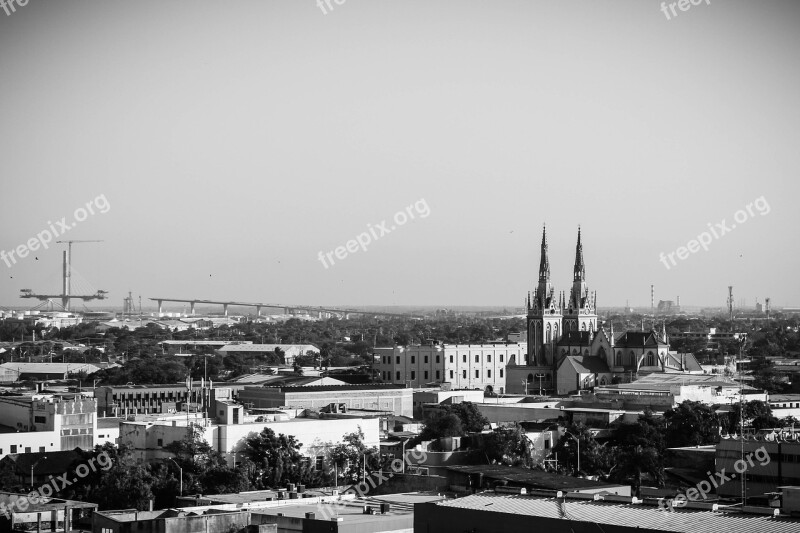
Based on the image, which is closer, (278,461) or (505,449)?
(278,461)

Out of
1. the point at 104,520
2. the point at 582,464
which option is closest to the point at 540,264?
the point at 582,464

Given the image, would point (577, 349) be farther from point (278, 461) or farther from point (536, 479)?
point (536, 479)

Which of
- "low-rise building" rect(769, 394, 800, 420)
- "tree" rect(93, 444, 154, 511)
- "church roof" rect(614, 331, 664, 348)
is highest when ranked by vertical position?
"church roof" rect(614, 331, 664, 348)

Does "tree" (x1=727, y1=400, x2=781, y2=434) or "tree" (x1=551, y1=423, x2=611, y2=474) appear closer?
"tree" (x1=551, y1=423, x2=611, y2=474)

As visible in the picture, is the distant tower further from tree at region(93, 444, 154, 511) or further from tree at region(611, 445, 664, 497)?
tree at region(93, 444, 154, 511)

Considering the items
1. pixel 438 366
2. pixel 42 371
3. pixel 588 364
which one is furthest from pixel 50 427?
pixel 42 371

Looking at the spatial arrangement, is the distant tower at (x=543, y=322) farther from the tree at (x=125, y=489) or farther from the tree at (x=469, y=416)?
the tree at (x=125, y=489)

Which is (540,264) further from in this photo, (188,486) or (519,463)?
(188,486)

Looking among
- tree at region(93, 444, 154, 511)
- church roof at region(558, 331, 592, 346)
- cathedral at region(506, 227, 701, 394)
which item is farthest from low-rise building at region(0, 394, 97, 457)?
church roof at region(558, 331, 592, 346)

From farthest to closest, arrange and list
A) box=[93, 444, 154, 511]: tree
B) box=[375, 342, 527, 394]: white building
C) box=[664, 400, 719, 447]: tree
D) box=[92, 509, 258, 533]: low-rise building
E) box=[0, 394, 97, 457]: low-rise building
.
Answer: box=[375, 342, 527, 394]: white building → box=[664, 400, 719, 447]: tree → box=[0, 394, 97, 457]: low-rise building → box=[93, 444, 154, 511]: tree → box=[92, 509, 258, 533]: low-rise building
